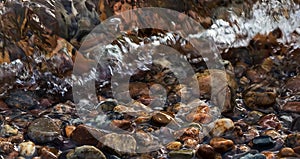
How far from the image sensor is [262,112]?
3549 millimetres

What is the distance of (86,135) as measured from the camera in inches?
123

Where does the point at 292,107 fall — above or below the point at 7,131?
above

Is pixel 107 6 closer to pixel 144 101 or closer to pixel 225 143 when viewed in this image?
pixel 144 101

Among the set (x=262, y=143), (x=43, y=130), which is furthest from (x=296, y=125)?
(x=43, y=130)

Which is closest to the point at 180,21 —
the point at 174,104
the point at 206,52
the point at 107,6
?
the point at 206,52

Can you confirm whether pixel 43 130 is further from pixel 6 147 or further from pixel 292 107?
pixel 292 107

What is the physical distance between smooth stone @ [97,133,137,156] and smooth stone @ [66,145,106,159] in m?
0.10

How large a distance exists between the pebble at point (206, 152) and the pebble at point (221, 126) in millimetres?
222

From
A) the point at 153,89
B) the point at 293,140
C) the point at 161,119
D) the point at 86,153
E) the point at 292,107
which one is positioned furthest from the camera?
the point at 153,89

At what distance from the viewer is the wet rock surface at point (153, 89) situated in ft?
10.1

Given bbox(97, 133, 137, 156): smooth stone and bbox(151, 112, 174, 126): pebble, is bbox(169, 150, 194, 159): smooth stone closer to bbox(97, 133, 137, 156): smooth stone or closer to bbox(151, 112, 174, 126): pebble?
bbox(97, 133, 137, 156): smooth stone

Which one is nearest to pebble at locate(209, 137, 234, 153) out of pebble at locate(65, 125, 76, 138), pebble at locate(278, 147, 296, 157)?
pebble at locate(278, 147, 296, 157)

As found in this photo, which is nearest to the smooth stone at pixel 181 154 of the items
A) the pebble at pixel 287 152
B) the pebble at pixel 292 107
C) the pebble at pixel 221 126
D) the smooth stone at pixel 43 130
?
the pebble at pixel 221 126

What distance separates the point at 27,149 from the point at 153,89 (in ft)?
3.80
